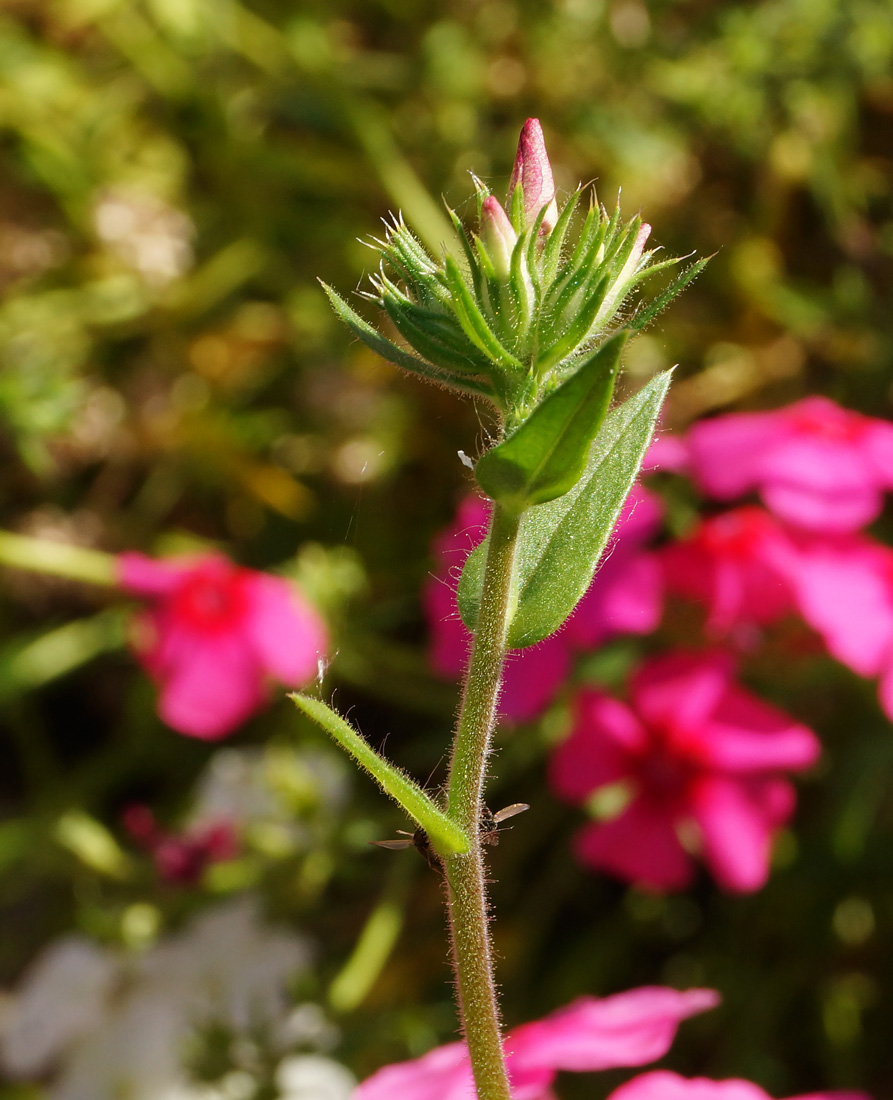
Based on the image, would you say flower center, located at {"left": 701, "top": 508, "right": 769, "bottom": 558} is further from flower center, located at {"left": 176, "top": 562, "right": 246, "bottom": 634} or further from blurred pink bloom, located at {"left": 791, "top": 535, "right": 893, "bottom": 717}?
flower center, located at {"left": 176, "top": 562, "right": 246, "bottom": 634}

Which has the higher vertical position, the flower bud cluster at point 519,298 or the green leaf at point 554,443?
the flower bud cluster at point 519,298

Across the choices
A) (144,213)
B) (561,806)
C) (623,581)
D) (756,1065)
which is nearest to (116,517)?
(144,213)

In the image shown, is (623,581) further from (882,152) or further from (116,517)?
(882,152)

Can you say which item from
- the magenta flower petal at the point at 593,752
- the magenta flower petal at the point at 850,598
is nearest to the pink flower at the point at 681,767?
the magenta flower petal at the point at 593,752

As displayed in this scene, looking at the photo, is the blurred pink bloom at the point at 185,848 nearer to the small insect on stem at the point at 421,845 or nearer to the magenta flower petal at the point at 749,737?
the magenta flower petal at the point at 749,737

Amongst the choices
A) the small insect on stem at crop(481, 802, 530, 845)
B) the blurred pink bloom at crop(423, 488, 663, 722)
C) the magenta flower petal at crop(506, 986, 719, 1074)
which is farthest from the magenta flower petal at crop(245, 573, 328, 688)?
the small insect on stem at crop(481, 802, 530, 845)

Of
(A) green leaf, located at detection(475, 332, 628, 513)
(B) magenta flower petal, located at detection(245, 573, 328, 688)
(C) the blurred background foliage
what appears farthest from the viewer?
(C) the blurred background foliage

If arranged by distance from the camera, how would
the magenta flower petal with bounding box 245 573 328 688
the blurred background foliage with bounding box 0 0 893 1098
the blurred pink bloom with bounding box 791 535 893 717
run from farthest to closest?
the blurred background foliage with bounding box 0 0 893 1098 → the magenta flower petal with bounding box 245 573 328 688 → the blurred pink bloom with bounding box 791 535 893 717
